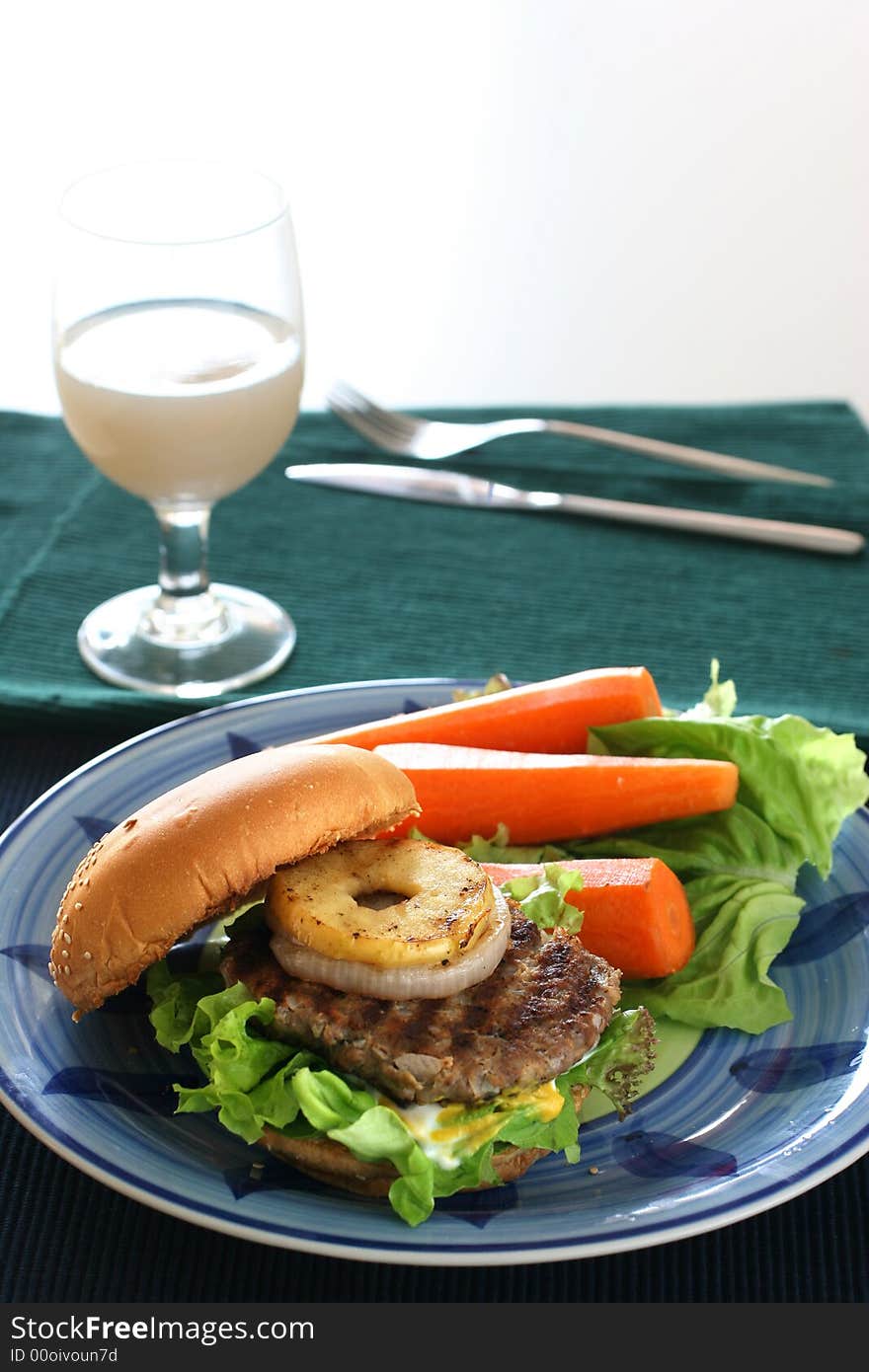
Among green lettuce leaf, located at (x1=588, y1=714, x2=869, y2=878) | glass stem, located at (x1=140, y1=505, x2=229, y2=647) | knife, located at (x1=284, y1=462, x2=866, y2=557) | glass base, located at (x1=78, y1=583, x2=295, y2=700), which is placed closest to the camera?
A: green lettuce leaf, located at (x1=588, y1=714, x2=869, y2=878)

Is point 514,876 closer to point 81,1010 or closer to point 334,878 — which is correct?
point 334,878

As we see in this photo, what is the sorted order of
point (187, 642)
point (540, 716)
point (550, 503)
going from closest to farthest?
point (540, 716)
point (187, 642)
point (550, 503)

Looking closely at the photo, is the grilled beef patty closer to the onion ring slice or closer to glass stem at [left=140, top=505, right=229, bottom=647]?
the onion ring slice

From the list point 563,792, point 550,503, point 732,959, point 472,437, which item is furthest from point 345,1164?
point 472,437

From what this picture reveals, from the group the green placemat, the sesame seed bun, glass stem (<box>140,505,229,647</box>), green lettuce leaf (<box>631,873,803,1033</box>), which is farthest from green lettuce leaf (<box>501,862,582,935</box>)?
glass stem (<box>140,505,229,647</box>)

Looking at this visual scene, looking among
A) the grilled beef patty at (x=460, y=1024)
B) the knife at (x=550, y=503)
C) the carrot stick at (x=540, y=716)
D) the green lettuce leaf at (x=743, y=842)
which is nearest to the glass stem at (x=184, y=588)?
the knife at (x=550, y=503)

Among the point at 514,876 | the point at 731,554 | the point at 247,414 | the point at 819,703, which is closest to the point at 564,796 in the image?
the point at 514,876

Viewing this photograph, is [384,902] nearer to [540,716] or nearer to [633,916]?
[633,916]
